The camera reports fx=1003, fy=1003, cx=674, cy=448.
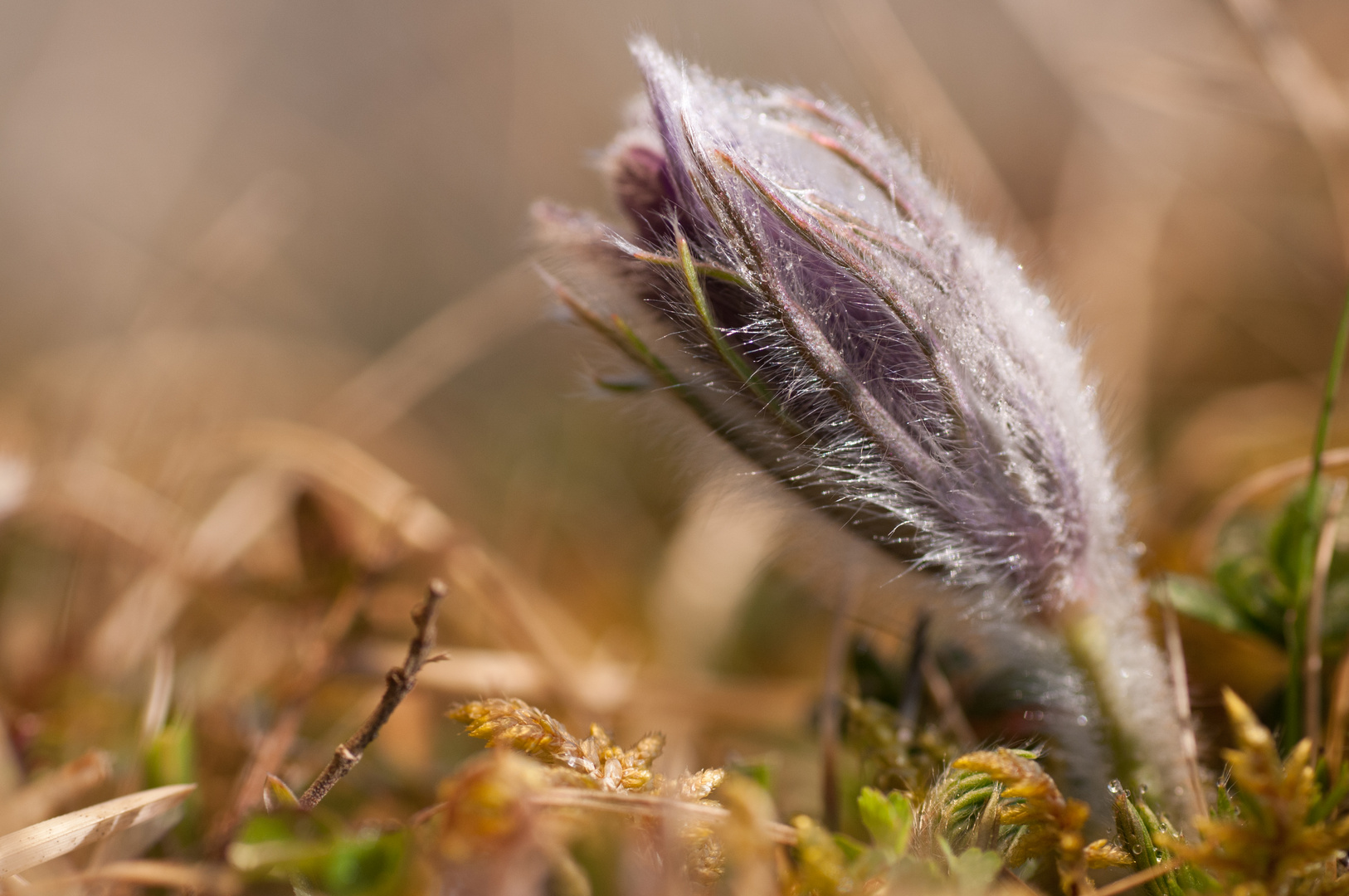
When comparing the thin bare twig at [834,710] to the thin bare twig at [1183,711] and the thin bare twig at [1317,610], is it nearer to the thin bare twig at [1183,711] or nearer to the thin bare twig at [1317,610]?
the thin bare twig at [1183,711]

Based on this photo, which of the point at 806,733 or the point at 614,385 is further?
the point at 806,733

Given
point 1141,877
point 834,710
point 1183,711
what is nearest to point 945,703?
point 834,710

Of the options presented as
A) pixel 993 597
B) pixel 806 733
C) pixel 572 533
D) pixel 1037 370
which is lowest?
pixel 806 733

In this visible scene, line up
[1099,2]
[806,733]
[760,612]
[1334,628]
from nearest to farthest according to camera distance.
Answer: [1334,628] → [806,733] → [760,612] → [1099,2]

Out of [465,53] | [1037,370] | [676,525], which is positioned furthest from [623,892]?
[465,53]

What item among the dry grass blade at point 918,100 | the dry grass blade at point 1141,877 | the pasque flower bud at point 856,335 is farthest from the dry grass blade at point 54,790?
the dry grass blade at point 918,100

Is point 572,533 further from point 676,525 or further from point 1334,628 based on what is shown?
point 1334,628

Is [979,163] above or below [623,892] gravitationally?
above
